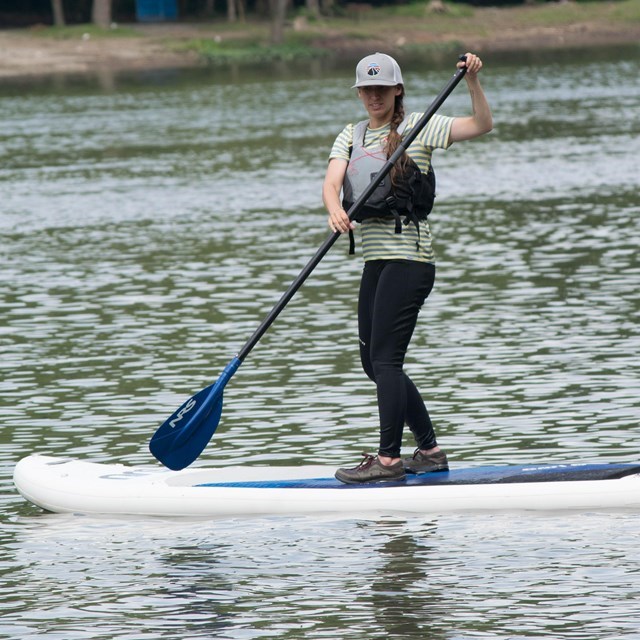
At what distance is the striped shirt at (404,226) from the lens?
24.4 feet

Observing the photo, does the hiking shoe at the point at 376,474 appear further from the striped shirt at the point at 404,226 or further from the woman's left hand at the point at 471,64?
the woman's left hand at the point at 471,64

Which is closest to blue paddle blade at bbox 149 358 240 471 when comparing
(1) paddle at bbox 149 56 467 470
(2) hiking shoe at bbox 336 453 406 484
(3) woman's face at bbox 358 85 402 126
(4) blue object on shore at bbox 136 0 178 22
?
(1) paddle at bbox 149 56 467 470

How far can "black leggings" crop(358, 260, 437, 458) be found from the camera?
7543 mm

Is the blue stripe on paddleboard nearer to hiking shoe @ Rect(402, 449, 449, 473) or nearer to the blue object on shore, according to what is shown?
hiking shoe @ Rect(402, 449, 449, 473)

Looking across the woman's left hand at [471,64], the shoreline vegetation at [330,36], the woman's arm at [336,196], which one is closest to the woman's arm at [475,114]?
the woman's left hand at [471,64]

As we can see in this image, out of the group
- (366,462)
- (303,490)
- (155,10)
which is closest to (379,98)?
(366,462)

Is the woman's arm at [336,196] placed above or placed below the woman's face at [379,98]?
below

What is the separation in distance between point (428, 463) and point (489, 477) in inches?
14.3

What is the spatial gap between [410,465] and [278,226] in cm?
1108

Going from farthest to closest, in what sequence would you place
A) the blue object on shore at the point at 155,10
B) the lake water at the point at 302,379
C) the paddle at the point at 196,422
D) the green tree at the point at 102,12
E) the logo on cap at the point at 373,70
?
the blue object on shore at the point at 155,10, the green tree at the point at 102,12, the paddle at the point at 196,422, the logo on cap at the point at 373,70, the lake water at the point at 302,379

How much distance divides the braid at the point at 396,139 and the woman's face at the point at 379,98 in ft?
0.14

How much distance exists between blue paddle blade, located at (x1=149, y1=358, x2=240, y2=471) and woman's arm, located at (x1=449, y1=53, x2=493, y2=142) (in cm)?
167

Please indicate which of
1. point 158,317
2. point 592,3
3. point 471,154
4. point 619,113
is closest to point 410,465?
point 158,317

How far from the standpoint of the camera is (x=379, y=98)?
7461 millimetres
